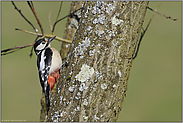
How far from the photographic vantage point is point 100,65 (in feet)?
5.31

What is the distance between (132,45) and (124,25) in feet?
0.67

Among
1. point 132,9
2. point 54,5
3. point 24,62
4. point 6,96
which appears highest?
point 54,5

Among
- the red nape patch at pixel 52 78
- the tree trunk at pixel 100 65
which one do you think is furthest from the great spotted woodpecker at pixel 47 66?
the tree trunk at pixel 100 65

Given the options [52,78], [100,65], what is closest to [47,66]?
[52,78]

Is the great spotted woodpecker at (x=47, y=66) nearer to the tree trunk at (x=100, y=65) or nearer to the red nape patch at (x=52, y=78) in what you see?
the red nape patch at (x=52, y=78)

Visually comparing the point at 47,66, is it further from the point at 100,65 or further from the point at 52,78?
the point at 100,65

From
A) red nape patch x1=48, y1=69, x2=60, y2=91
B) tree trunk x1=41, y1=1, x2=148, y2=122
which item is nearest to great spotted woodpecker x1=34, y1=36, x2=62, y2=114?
red nape patch x1=48, y1=69, x2=60, y2=91

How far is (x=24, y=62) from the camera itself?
333 inches

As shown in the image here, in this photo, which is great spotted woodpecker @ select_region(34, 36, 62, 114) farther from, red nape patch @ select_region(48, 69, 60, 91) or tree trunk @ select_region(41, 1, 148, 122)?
tree trunk @ select_region(41, 1, 148, 122)

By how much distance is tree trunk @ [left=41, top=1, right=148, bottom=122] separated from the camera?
1562mm

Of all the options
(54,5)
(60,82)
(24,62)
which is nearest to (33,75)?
(24,62)

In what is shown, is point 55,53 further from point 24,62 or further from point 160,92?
point 24,62

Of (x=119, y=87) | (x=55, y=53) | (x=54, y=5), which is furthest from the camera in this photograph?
(x=54, y=5)

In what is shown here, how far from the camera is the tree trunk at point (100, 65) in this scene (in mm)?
1562
